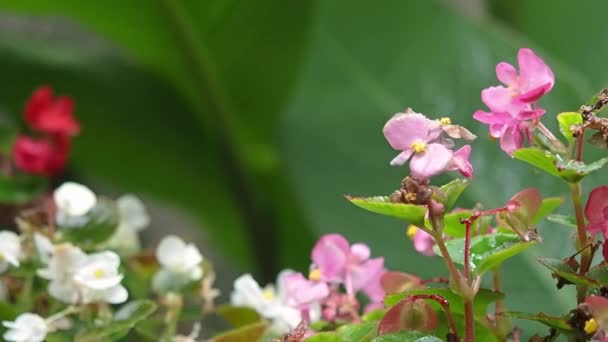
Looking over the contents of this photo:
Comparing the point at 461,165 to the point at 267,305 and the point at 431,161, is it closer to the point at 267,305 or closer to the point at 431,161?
the point at 431,161

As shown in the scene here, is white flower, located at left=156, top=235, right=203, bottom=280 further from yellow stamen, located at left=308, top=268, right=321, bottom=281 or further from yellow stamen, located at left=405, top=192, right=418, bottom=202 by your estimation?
yellow stamen, located at left=405, top=192, right=418, bottom=202

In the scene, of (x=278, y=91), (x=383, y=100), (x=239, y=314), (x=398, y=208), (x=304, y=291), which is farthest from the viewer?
(x=278, y=91)

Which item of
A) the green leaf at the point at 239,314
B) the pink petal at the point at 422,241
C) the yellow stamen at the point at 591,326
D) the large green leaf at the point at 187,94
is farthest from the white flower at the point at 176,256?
the large green leaf at the point at 187,94

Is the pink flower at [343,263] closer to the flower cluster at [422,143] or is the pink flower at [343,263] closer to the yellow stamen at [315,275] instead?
the yellow stamen at [315,275]

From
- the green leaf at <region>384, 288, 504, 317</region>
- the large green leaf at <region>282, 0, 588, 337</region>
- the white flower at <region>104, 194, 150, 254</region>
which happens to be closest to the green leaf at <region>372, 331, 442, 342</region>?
the green leaf at <region>384, 288, 504, 317</region>

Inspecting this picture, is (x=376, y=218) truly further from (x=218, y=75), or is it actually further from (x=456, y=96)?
(x=218, y=75)

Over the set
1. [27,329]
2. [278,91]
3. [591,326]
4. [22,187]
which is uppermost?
[278,91]

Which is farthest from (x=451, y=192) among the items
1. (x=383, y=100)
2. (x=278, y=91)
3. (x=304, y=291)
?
(x=278, y=91)
